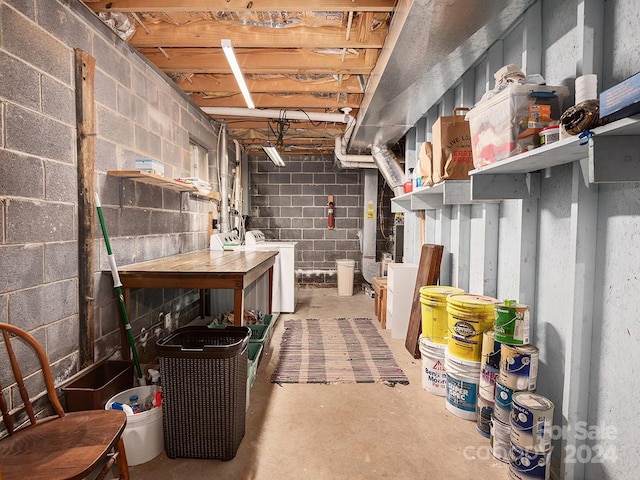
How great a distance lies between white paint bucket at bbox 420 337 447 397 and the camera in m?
2.43

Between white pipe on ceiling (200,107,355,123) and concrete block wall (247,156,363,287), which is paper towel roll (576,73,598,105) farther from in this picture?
concrete block wall (247,156,363,287)

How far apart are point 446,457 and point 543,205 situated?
142cm

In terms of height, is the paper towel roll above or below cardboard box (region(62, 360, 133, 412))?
above

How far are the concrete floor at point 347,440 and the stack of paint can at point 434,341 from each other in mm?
93

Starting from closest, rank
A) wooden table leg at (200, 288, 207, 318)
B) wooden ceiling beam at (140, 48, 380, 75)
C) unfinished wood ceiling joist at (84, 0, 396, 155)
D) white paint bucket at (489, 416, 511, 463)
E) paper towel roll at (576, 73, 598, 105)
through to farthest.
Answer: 1. paper towel roll at (576, 73, 598, 105)
2. white paint bucket at (489, 416, 511, 463)
3. unfinished wood ceiling joist at (84, 0, 396, 155)
4. wooden ceiling beam at (140, 48, 380, 75)
5. wooden table leg at (200, 288, 207, 318)

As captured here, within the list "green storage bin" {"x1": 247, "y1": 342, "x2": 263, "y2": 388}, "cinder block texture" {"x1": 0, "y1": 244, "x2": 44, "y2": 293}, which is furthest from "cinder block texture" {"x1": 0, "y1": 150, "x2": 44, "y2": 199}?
Answer: "green storage bin" {"x1": 247, "y1": 342, "x2": 263, "y2": 388}

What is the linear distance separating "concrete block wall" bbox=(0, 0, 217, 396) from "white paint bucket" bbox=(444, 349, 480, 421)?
2.29 m

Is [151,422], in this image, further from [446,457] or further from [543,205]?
[543,205]

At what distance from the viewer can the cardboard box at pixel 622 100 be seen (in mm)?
919

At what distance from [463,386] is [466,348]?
24 centimetres

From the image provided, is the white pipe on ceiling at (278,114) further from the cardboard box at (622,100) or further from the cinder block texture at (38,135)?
the cardboard box at (622,100)

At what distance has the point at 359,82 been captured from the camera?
11.5ft

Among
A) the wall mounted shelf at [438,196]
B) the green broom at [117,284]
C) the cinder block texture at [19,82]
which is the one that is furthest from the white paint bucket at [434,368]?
the cinder block texture at [19,82]

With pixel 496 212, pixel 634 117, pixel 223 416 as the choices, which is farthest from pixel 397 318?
pixel 634 117
